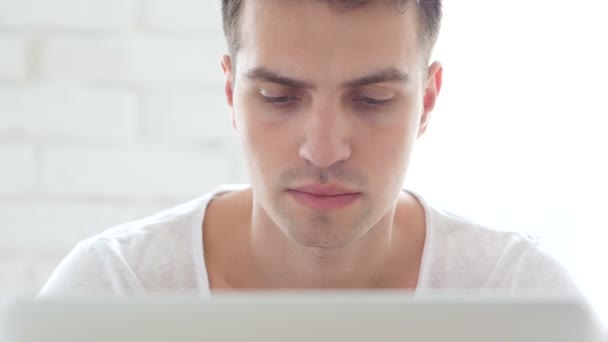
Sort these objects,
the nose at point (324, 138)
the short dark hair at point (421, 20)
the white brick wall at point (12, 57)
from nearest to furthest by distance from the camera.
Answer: the nose at point (324, 138)
the short dark hair at point (421, 20)
the white brick wall at point (12, 57)

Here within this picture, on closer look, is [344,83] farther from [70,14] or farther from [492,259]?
[70,14]

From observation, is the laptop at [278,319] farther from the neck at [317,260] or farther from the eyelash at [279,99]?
the neck at [317,260]

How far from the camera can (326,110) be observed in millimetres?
1031

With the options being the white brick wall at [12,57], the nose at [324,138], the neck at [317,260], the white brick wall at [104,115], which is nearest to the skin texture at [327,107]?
the nose at [324,138]

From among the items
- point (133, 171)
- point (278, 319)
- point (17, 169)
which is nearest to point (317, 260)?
point (133, 171)

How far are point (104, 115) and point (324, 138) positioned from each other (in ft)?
2.62

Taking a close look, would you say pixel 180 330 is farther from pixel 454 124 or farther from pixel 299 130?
pixel 454 124

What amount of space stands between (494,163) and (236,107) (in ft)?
2.48

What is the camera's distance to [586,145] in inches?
69.6

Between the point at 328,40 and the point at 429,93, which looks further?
the point at 429,93

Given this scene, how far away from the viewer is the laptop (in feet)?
1.47

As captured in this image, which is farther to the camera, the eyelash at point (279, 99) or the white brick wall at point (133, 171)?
the white brick wall at point (133, 171)

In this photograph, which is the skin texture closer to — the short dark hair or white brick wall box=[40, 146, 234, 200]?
the short dark hair

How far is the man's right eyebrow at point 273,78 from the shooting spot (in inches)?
41.2
